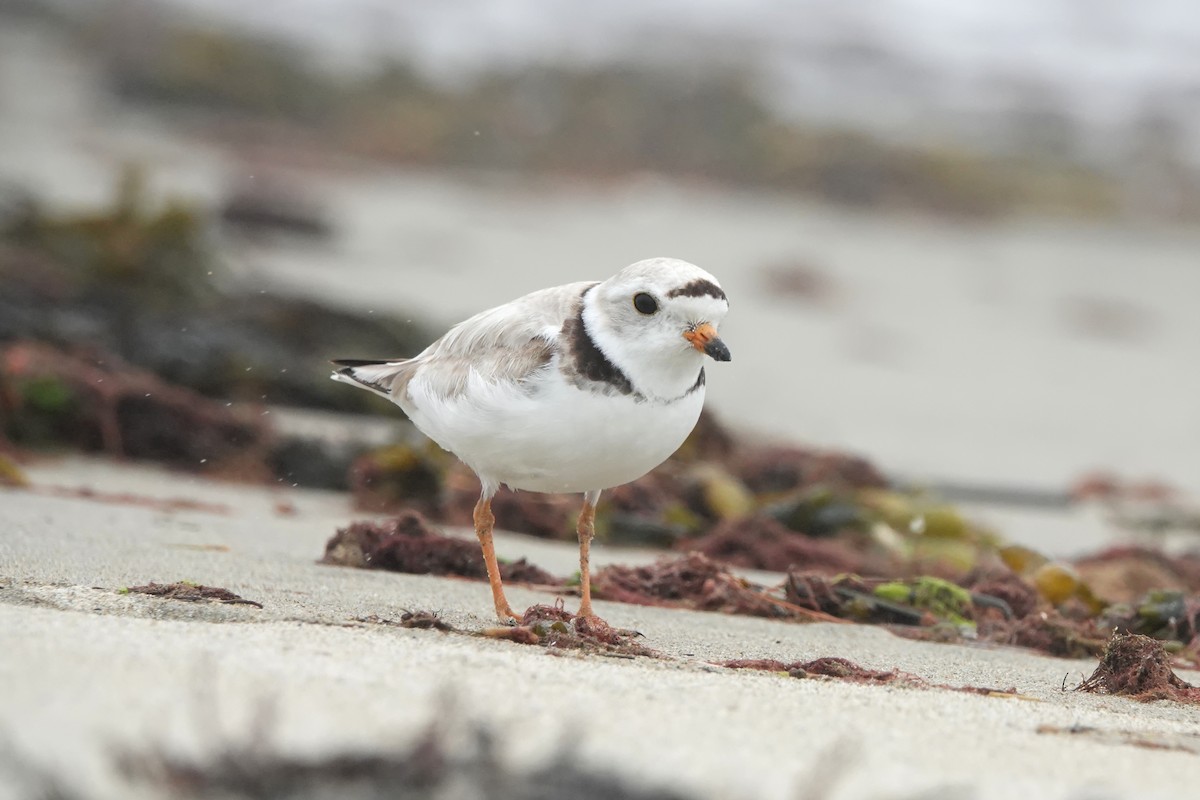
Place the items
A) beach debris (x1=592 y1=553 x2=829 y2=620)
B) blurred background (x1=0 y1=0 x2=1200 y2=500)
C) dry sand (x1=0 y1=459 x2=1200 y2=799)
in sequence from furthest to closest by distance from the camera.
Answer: blurred background (x1=0 y1=0 x2=1200 y2=500) → beach debris (x1=592 y1=553 x2=829 y2=620) → dry sand (x1=0 y1=459 x2=1200 y2=799)

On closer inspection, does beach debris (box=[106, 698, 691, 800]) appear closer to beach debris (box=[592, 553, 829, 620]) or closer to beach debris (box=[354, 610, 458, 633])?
beach debris (box=[354, 610, 458, 633])

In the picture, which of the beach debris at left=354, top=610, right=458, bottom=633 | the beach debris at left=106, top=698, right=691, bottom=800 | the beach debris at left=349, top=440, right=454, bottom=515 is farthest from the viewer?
the beach debris at left=349, top=440, right=454, bottom=515

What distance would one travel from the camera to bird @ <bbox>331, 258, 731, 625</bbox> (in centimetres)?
315

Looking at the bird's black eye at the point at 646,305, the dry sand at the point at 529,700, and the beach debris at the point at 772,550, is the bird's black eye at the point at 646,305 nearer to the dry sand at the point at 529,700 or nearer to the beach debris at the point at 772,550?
the dry sand at the point at 529,700

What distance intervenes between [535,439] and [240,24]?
791 inches

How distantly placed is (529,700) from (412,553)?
1.74 meters

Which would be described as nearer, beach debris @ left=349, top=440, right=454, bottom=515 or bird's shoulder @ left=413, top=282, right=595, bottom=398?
bird's shoulder @ left=413, top=282, right=595, bottom=398

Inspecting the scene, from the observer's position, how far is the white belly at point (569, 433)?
3.14m

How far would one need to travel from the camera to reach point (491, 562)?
3.51 m

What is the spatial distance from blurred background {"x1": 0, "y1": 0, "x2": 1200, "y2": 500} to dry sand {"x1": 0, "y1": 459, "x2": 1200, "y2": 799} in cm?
313

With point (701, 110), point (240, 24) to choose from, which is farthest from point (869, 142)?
point (240, 24)

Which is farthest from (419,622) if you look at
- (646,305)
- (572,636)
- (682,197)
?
(682,197)

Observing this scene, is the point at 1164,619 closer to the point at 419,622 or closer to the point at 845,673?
the point at 845,673

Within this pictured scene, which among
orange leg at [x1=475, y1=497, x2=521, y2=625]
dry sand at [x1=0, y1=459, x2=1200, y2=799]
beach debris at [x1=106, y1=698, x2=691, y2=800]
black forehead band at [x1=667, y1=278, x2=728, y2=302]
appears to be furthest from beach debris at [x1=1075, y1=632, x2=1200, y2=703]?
beach debris at [x1=106, y1=698, x2=691, y2=800]
